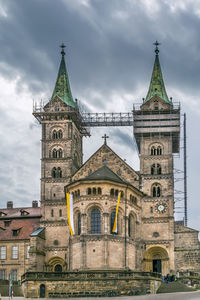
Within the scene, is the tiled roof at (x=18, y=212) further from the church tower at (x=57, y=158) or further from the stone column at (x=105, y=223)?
the stone column at (x=105, y=223)

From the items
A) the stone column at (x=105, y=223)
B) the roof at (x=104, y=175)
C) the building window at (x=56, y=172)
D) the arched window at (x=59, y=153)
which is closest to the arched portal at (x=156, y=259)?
the stone column at (x=105, y=223)

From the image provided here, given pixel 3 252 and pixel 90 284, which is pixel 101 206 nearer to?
pixel 90 284

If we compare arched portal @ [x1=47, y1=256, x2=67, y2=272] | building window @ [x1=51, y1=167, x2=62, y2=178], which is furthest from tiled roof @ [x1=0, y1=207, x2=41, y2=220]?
arched portal @ [x1=47, y1=256, x2=67, y2=272]

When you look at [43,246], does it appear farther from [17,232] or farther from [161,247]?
[161,247]

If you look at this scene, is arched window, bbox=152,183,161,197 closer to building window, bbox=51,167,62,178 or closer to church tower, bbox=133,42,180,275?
church tower, bbox=133,42,180,275

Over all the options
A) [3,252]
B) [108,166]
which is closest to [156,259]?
[108,166]

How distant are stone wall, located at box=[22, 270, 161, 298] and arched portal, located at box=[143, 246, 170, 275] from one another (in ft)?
64.4

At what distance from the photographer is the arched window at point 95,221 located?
2928 inches

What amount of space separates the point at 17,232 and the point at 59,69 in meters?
27.9

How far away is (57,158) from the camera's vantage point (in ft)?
287

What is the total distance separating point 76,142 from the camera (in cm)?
9156

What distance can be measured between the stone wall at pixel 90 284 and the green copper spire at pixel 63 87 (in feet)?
120

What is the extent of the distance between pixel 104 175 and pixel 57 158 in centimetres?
1271

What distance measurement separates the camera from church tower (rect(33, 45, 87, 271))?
82688 millimetres
